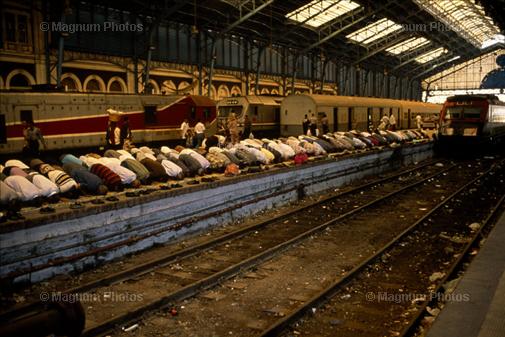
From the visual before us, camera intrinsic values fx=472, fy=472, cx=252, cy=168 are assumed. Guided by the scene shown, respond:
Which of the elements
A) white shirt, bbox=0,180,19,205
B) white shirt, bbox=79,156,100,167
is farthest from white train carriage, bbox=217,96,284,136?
white shirt, bbox=0,180,19,205

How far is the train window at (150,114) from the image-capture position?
2319 cm

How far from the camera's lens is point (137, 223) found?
9875mm

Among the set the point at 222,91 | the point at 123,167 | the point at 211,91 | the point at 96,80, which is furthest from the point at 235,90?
the point at 123,167

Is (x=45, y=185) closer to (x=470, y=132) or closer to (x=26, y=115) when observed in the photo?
(x=26, y=115)

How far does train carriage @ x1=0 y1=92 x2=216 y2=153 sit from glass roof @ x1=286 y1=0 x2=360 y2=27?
1329cm

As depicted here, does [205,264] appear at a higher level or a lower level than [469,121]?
lower

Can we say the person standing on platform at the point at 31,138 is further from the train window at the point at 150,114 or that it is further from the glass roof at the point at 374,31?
the glass roof at the point at 374,31

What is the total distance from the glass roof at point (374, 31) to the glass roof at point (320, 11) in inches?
221

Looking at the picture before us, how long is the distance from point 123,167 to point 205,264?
3987 millimetres

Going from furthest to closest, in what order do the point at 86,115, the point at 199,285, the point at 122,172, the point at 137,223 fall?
the point at 86,115
the point at 122,172
the point at 137,223
the point at 199,285

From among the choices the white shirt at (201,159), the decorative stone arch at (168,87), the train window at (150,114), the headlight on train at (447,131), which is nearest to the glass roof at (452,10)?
the headlight on train at (447,131)

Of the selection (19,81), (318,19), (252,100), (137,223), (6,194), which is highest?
(318,19)

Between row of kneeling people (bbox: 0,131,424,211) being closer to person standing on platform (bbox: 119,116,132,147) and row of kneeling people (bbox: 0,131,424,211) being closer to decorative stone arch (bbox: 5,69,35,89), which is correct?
person standing on platform (bbox: 119,116,132,147)

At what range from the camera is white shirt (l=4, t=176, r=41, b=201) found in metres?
8.97
